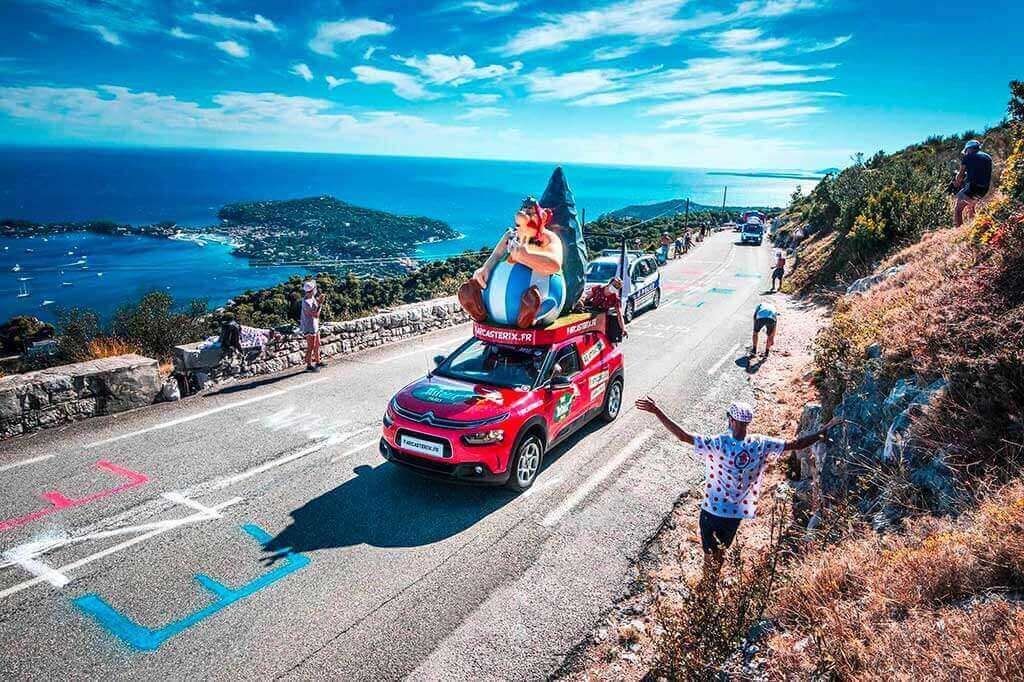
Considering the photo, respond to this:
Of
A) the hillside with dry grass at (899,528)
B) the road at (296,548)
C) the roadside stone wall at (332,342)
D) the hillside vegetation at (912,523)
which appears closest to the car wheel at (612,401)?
the road at (296,548)

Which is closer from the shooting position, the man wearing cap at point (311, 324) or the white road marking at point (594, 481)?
the white road marking at point (594, 481)

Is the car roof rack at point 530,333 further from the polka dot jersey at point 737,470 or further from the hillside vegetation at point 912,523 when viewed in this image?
the hillside vegetation at point 912,523

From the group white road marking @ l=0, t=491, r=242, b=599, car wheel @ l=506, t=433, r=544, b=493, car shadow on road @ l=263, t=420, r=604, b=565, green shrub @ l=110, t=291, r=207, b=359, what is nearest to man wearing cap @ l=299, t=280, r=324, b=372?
green shrub @ l=110, t=291, r=207, b=359

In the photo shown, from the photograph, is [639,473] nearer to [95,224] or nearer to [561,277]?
[561,277]

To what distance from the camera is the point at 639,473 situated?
25.3ft

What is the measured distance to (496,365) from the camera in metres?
7.62

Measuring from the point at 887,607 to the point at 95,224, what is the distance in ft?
571

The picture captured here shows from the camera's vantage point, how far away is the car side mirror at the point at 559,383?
7164 mm

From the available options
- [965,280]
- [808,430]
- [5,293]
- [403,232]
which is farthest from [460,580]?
[403,232]

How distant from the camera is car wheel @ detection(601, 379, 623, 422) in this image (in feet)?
30.3

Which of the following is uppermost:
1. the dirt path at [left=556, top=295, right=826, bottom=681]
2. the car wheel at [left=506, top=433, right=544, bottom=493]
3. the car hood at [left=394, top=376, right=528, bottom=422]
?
the car hood at [left=394, top=376, right=528, bottom=422]

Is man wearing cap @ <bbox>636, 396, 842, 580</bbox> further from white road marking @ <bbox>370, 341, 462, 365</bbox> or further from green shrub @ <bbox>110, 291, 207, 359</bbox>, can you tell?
green shrub @ <bbox>110, 291, 207, 359</bbox>

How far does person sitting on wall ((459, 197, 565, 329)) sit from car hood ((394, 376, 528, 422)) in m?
1.17

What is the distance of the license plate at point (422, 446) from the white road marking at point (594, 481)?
1.55m
